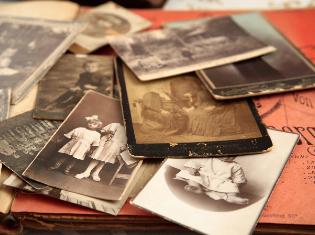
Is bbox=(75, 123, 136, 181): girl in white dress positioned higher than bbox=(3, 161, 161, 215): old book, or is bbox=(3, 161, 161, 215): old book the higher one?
bbox=(75, 123, 136, 181): girl in white dress

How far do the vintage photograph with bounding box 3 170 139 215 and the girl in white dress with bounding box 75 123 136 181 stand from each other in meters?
0.03

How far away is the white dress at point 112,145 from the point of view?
22.6 inches

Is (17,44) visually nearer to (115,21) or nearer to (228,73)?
(115,21)

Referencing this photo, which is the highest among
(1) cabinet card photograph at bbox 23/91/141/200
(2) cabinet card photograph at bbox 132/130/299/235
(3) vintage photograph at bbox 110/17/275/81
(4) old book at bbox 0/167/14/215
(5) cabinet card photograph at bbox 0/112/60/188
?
(3) vintage photograph at bbox 110/17/275/81

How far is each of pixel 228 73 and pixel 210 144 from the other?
0.19m

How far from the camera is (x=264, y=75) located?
718mm

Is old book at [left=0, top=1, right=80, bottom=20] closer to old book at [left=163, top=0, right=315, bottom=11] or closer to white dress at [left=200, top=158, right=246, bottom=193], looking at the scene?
old book at [left=163, top=0, right=315, bottom=11]

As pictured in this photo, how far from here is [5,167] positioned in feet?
1.83

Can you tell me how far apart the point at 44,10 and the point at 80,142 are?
0.45 metres

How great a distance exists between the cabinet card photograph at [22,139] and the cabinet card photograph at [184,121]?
0.42 ft

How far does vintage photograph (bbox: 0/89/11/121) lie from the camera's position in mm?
641

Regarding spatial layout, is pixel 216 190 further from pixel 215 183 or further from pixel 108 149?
pixel 108 149

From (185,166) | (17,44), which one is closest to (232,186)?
(185,166)

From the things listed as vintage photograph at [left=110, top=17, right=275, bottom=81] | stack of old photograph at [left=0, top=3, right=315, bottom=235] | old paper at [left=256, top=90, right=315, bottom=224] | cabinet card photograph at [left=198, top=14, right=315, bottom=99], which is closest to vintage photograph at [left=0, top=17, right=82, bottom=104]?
stack of old photograph at [left=0, top=3, right=315, bottom=235]
